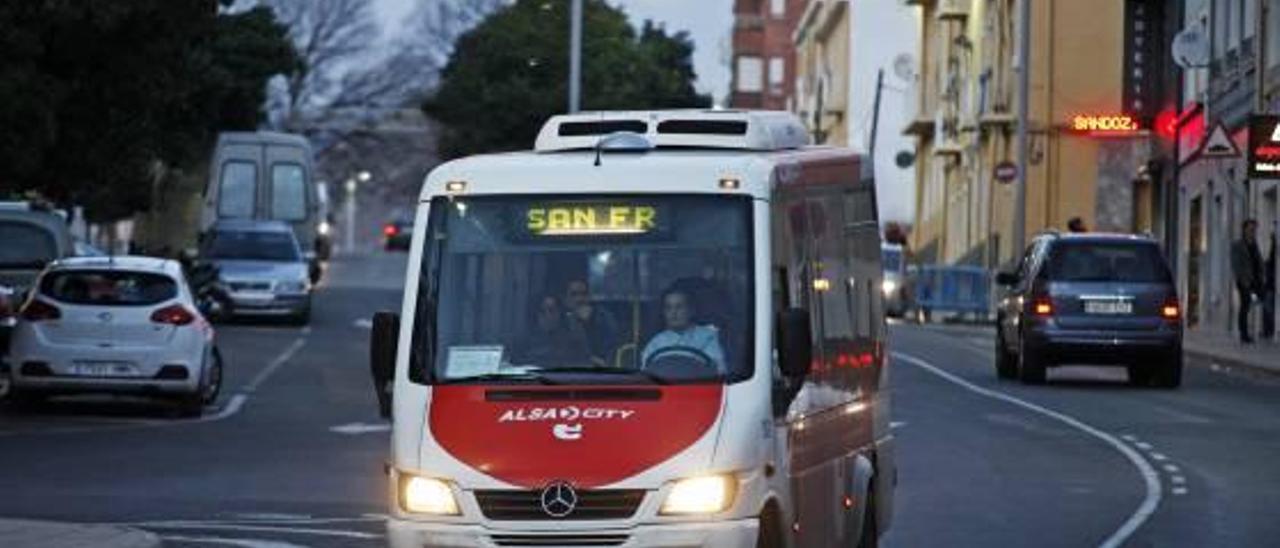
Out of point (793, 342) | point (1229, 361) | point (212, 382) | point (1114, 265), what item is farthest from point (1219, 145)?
point (793, 342)

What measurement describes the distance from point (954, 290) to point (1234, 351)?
19.8 metres

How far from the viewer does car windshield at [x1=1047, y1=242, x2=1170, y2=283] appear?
107 ft

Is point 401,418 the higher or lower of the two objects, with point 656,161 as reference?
lower

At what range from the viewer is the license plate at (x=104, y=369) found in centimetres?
2683

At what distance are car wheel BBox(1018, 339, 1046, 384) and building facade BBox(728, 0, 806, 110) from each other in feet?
319

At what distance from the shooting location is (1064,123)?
67.4 metres

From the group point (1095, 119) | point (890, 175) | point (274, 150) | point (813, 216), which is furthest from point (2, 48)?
point (890, 175)

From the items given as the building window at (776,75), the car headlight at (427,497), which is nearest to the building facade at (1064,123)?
the car headlight at (427,497)

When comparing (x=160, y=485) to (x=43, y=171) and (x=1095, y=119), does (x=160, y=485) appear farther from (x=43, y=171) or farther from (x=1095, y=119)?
(x=1095, y=119)

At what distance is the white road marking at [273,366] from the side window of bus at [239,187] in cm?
1414

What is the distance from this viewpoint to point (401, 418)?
12203 mm

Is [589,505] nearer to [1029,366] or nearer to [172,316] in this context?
[172,316]

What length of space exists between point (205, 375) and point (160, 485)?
7548 millimetres

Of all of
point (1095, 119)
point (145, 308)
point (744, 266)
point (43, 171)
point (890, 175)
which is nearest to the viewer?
point (744, 266)
